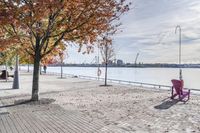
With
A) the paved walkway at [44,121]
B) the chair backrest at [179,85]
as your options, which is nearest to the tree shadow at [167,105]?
the chair backrest at [179,85]

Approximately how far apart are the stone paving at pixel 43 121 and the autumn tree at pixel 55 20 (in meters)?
3.39

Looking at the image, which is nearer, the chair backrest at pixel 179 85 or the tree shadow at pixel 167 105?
the tree shadow at pixel 167 105

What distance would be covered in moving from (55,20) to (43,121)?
7317 mm

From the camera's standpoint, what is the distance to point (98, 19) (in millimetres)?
16906

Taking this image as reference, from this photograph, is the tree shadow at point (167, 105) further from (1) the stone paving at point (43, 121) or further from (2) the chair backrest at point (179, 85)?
(1) the stone paving at point (43, 121)

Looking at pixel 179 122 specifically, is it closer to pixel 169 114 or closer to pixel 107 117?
pixel 169 114

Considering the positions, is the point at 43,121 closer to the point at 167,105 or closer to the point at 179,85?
the point at 167,105

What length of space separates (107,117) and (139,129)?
2365 millimetres

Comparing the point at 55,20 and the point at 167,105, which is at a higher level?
the point at 55,20

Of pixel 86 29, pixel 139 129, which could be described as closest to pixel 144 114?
pixel 139 129

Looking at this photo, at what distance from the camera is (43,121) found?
1173 centimetres

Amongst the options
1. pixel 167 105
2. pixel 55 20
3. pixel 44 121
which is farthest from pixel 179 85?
pixel 44 121

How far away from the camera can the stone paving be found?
10406 millimetres

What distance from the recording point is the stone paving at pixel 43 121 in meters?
10.4
